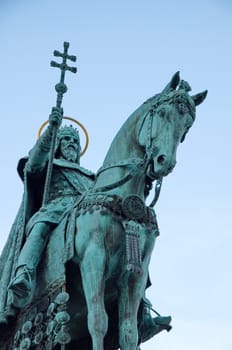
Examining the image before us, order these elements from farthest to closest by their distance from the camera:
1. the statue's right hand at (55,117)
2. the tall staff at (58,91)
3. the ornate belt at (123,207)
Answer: the statue's right hand at (55,117) → the tall staff at (58,91) → the ornate belt at (123,207)

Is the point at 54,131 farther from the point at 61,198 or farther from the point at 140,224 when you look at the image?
the point at 140,224

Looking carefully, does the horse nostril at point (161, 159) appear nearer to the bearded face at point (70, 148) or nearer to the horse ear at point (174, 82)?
the horse ear at point (174, 82)

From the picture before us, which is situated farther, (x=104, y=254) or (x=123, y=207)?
(x=123, y=207)

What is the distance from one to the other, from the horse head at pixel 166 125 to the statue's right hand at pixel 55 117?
4.87 ft

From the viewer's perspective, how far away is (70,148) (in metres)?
12.8

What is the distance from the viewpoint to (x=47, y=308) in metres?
10.1

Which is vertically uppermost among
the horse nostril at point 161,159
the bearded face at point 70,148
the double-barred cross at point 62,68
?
the double-barred cross at point 62,68

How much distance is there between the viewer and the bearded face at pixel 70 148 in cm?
1267

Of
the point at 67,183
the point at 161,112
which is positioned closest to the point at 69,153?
the point at 67,183

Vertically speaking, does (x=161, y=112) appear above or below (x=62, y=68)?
below

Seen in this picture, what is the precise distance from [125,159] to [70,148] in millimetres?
2823

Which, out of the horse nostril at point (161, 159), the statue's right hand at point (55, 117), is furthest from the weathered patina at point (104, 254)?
the statue's right hand at point (55, 117)

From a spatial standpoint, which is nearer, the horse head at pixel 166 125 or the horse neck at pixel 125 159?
the horse head at pixel 166 125

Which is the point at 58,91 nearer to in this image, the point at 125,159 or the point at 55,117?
the point at 55,117
